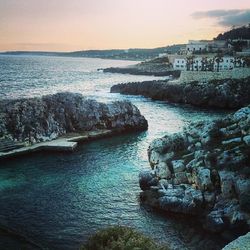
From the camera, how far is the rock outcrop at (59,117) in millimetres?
60250

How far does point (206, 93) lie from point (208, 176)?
211 ft

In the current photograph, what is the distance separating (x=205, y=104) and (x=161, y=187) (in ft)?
196

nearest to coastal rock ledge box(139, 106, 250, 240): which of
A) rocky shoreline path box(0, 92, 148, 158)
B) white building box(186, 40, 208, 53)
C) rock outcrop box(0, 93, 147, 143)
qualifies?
rocky shoreline path box(0, 92, 148, 158)

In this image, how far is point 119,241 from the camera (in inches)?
871

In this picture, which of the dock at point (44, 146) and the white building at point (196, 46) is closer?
the dock at point (44, 146)

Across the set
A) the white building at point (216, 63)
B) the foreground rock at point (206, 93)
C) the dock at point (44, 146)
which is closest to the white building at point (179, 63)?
the white building at point (216, 63)

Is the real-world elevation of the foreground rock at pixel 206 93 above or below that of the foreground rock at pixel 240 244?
above

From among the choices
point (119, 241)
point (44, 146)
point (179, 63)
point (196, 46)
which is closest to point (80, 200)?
point (119, 241)

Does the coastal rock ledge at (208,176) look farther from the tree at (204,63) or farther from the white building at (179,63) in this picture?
the white building at (179,63)

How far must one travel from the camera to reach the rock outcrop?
60.2 meters

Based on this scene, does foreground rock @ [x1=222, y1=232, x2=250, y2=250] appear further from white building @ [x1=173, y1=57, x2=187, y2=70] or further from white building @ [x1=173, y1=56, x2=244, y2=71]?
white building @ [x1=173, y1=57, x2=187, y2=70]

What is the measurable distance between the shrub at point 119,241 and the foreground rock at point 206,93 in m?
72.9

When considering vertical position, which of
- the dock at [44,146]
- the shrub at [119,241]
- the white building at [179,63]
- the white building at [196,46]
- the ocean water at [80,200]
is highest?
the white building at [196,46]

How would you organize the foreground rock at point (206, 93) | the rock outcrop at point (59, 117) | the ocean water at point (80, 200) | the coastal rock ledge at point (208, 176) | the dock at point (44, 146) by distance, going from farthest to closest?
the foreground rock at point (206, 93)
the rock outcrop at point (59, 117)
the dock at point (44, 146)
the coastal rock ledge at point (208, 176)
the ocean water at point (80, 200)
